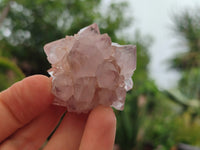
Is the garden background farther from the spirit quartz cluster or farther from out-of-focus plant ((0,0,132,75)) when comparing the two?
the spirit quartz cluster

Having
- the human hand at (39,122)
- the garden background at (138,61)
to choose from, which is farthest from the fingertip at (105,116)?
the garden background at (138,61)

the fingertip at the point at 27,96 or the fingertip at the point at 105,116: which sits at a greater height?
the fingertip at the point at 27,96

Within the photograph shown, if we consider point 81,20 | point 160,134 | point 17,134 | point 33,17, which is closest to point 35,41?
point 33,17

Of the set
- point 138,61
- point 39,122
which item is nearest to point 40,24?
point 138,61

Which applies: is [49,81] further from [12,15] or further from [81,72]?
Result: [12,15]

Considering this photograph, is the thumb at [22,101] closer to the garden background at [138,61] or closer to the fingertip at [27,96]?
the fingertip at [27,96]

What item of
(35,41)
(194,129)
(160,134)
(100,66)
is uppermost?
(100,66)
